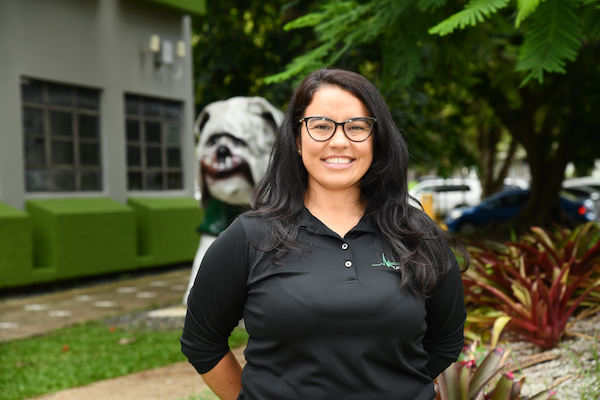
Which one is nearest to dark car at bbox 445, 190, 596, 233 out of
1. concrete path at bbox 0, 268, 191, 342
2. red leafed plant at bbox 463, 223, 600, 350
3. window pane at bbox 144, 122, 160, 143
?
window pane at bbox 144, 122, 160, 143

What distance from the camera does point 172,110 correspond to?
41.7 feet

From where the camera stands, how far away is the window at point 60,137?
10.0 meters

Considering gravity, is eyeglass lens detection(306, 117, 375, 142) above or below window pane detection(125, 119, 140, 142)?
below

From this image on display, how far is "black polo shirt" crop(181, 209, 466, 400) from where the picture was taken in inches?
70.7

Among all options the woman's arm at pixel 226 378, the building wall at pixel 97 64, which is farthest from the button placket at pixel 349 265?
the building wall at pixel 97 64

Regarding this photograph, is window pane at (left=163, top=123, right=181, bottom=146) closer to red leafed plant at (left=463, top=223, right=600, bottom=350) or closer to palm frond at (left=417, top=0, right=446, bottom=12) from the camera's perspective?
red leafed plant at (left=463, top=223, right=600, bottom=350)

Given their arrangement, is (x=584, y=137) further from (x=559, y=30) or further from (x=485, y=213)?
(x=559, y=30)

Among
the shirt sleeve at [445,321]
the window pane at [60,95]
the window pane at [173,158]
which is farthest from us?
the window pane at [173,158]

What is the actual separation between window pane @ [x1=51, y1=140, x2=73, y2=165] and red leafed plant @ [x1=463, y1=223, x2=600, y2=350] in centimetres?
765

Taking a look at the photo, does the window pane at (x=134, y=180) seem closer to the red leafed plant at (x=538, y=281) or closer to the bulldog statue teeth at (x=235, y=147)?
the bulldog statue teeth at (x=235, y=147)

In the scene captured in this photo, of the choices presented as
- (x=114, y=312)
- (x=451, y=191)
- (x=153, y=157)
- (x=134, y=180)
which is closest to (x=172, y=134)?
(x=153, y=157)

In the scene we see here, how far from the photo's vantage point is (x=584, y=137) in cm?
1302

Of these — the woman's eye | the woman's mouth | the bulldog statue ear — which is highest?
the bulldog statue ear

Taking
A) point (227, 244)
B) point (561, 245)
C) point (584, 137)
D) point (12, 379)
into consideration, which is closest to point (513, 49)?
point (584, 137)
